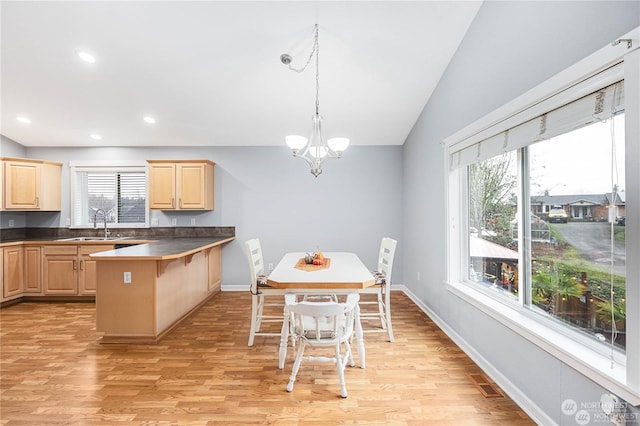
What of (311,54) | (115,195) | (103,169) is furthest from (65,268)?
(311,54)

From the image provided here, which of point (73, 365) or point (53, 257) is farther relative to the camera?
point (53, 257)

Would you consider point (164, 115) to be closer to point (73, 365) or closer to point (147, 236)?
point (147, 236)

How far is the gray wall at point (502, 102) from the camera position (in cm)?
154

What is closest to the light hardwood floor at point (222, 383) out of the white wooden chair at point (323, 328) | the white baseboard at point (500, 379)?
the white baseboard at point (500, 379)

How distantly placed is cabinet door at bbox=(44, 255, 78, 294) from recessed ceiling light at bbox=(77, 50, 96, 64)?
2.66 m

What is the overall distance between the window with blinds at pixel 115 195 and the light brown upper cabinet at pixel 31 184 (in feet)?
1.10

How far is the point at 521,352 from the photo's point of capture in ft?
6.46

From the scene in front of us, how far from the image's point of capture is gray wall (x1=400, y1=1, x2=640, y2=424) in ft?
5.04

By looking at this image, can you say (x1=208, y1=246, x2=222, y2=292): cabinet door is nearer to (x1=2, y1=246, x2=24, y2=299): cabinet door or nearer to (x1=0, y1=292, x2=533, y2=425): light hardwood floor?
(x1=0, y1=292, x2=533, y2=425): light hardwood floor

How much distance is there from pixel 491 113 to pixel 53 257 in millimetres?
5599

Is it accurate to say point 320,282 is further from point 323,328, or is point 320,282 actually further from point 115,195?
point 115,195

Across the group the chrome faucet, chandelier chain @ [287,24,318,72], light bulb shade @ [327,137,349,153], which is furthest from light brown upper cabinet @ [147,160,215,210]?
light bulb shade @ [327,137,349,153]

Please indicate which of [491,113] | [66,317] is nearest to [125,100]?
[66,317]

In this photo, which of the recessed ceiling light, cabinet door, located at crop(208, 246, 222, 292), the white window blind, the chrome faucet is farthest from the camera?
the chrome faucet
